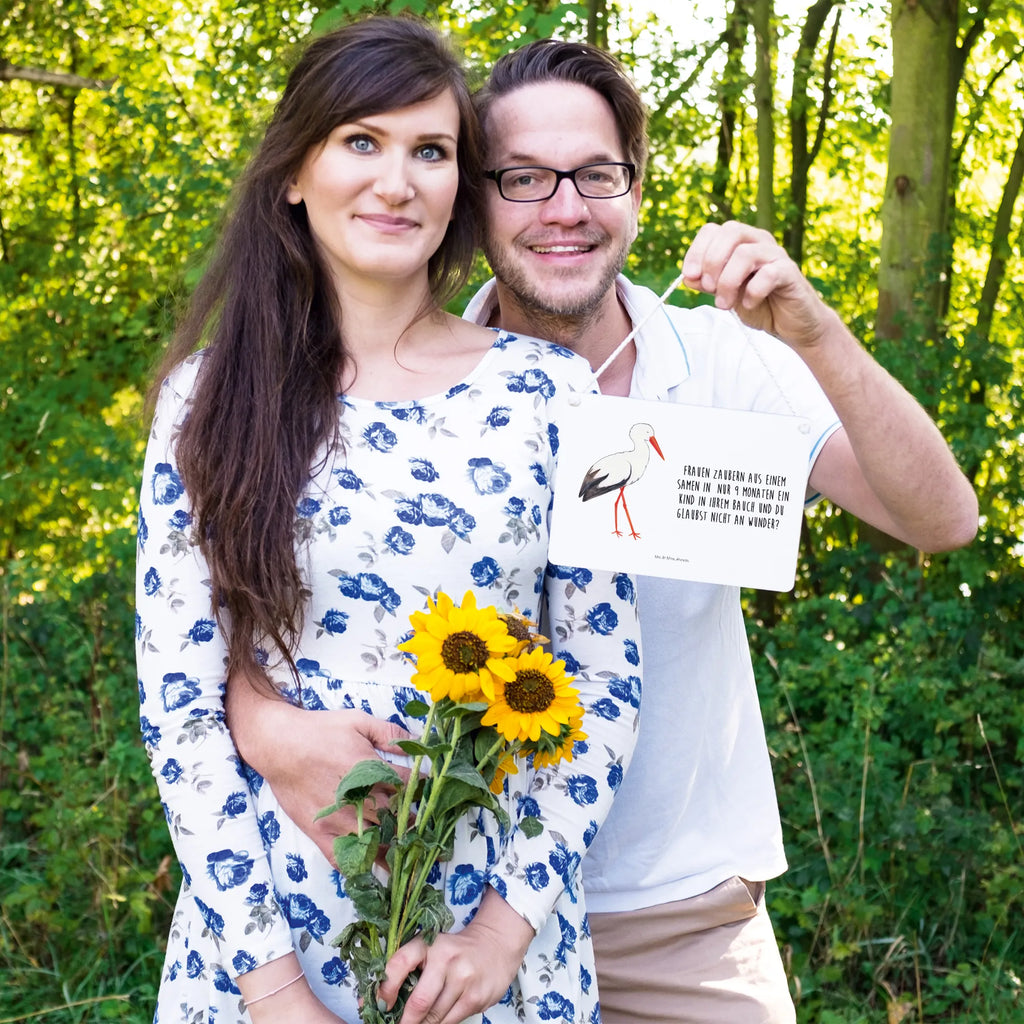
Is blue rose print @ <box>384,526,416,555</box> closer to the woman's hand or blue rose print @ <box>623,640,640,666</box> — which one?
blue rose print @ <box>623,640,640,666</box>

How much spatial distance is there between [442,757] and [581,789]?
320mm

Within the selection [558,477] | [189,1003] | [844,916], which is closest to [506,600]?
[558,477]

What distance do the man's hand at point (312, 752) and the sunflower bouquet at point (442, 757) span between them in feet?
0.39

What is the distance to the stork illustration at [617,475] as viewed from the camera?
1.71 meters

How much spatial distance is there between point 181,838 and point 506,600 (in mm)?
578

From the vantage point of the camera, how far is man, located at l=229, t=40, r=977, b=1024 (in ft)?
7.06

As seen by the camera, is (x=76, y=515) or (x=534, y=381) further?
(x=76, y=515)

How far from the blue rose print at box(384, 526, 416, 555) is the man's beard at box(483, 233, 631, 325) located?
61 centimetres

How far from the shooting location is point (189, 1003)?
1.85 metres

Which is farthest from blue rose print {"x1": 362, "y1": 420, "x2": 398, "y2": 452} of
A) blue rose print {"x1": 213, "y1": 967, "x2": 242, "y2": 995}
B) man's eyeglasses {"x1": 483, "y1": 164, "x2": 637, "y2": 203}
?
blue rose print {"x1": 213, "y1": 967, "x2": 242, "y2": 995}

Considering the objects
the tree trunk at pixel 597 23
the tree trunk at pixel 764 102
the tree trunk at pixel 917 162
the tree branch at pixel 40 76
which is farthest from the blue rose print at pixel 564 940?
the tree branch at pixel 40 76

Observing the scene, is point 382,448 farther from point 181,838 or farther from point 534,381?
point 181,838

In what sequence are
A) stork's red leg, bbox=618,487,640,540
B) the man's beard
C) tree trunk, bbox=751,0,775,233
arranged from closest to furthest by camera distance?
1. stork's red leg, bbox=618,487,640,540
2. the man's beard
3. tree trunk, bbox=751,0,775,233

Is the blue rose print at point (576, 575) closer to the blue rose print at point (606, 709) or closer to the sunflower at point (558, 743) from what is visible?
the blue rose print at point (606, 709)
